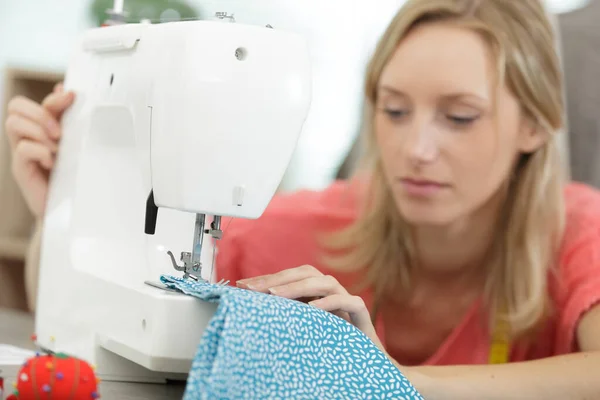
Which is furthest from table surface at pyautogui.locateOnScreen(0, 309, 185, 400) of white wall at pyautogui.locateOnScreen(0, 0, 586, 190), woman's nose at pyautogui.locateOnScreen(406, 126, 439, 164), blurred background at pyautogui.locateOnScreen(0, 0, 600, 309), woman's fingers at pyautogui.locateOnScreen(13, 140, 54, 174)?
white wall at pyautogui.locateOnScreen(0, 0, 586, 190)

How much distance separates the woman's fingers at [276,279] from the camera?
0.95 m

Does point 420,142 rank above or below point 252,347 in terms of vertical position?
above

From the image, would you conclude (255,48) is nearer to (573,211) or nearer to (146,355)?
(146,355)

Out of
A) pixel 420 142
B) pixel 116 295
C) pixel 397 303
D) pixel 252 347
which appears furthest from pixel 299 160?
pixel 252 347

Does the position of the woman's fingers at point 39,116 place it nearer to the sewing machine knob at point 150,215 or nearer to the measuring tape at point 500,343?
the sewing machine knob at point 150,215

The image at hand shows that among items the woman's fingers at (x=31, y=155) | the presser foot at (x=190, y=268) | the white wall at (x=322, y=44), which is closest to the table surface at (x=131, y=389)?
the presser foot at (x=190, y=268)

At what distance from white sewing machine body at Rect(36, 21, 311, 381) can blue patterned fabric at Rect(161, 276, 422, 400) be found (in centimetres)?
10

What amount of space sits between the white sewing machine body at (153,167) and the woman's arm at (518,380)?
310 millimetres

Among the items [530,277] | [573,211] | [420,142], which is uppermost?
[420,142]

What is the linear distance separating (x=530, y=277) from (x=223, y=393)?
2.78 feet

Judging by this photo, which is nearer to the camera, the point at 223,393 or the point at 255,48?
the point at 223,393

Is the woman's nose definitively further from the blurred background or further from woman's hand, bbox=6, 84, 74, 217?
the blurred background

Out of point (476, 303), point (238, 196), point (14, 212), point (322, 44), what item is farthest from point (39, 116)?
point (322, 44)

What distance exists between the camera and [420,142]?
1358mm
